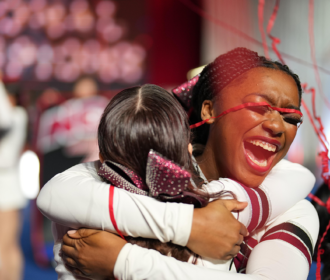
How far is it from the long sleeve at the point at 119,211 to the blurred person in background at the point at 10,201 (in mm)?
1797

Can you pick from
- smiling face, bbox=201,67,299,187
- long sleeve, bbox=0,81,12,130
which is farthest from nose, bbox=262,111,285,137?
long sleeve, bbox=0,81,12,130

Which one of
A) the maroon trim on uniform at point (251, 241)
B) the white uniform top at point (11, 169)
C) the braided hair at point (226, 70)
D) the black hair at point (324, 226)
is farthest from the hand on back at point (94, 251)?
the white uniform top at point (11, 169)

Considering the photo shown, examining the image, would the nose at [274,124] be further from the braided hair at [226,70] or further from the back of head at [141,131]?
the back of head at [141,131]

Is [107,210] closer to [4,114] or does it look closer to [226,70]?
[226,70]

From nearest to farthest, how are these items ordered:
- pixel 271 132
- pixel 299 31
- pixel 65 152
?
1. pixel 271 132
2. pixel 299 31
3. pixel 65 152

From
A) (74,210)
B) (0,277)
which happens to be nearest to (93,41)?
(0,277)

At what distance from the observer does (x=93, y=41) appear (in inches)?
173

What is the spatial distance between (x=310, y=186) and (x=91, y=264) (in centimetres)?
72

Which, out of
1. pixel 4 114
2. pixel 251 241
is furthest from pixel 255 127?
pixel 4 114

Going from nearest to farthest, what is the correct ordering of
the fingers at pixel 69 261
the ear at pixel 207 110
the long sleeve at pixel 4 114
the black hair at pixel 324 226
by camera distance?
the fingers at pixel 69 261 → the ear at pixel 207 110 → the black hair at pixel 324 226 → the long sleeve at pixel 4 114

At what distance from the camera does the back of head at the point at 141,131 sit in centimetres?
80

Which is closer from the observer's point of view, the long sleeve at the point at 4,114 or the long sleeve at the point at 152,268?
the long sleeve at the point at 152,268

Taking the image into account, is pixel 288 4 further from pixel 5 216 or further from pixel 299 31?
pixel 5 216

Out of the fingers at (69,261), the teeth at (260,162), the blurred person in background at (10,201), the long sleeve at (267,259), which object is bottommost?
the blurred person in background at (10,201)
